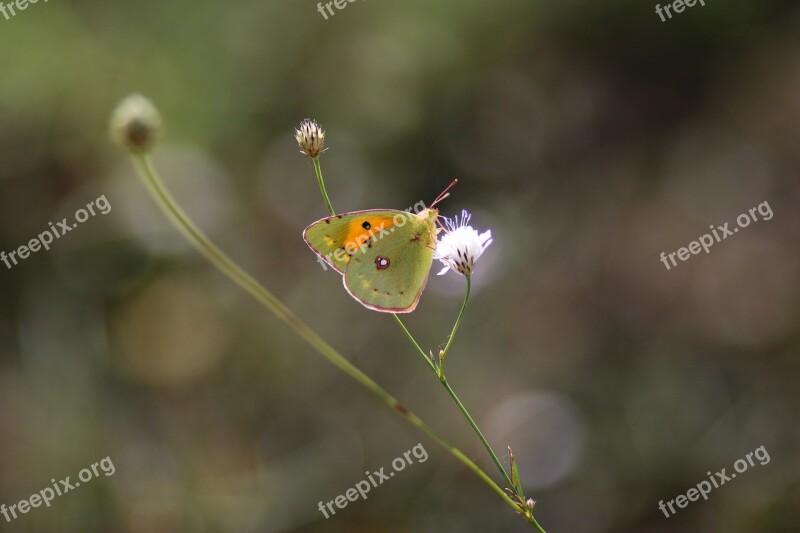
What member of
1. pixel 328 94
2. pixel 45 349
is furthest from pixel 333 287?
pixel 328 94

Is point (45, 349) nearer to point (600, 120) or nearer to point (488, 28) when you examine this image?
point (488, 28)

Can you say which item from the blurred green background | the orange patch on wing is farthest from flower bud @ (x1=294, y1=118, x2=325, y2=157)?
the blurred green background

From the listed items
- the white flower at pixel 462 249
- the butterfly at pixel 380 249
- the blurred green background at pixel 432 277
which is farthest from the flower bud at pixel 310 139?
the blurred green background at pixel 432 277

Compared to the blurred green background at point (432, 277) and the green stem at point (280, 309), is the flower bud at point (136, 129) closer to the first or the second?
the green stem at point (280, 309)

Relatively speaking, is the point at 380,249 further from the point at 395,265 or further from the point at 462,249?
the point at 462,249

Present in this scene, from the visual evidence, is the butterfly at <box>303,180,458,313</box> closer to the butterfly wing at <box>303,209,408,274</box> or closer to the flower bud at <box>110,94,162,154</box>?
the butterfly wing at <box>303,209,408,274</box>
